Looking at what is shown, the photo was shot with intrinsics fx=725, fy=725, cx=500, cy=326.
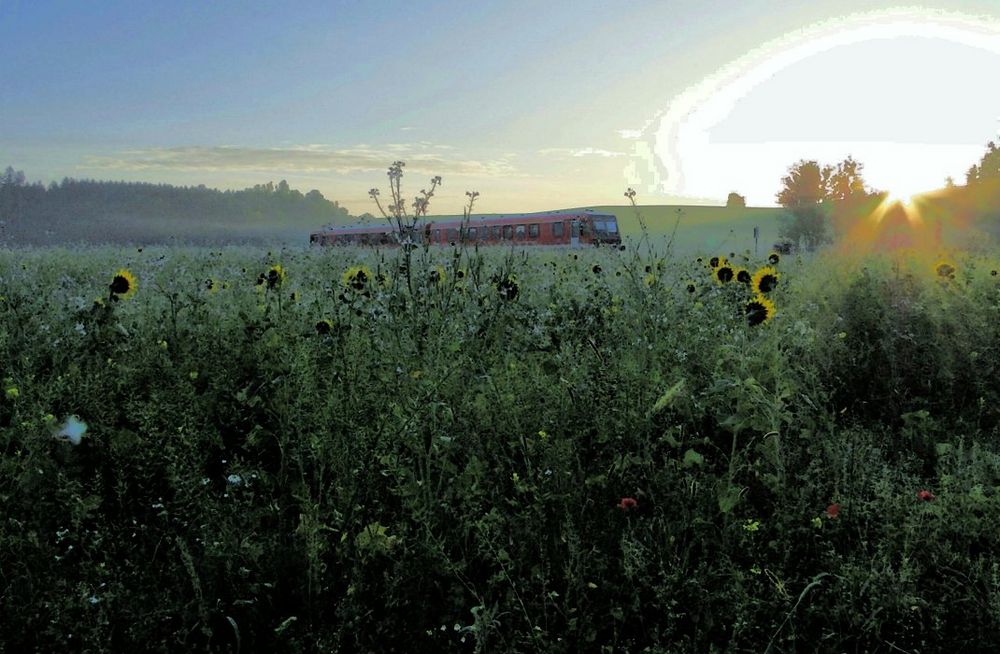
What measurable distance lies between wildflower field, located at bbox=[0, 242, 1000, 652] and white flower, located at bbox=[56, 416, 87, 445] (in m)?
0.02

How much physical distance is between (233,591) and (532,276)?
19.6 feet

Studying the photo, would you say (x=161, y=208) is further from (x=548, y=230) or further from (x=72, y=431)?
(x=72, y=431)

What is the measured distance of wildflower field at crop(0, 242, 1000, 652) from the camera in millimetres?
2432

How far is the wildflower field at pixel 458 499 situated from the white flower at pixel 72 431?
0.02 metres

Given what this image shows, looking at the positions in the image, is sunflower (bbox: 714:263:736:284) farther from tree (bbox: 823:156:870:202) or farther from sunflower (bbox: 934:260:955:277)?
tree (bbox: 823:156:870:202)

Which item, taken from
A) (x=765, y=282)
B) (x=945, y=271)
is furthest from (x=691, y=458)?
(x=945, y=271)

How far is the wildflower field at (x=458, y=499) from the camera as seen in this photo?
7.98 feet

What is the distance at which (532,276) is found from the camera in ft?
26.9

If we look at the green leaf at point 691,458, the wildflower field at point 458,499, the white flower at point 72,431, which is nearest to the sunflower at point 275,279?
the wildflower field at point 458,499

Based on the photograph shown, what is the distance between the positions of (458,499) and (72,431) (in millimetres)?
1763

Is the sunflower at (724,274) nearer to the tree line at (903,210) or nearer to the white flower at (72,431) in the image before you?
the white flower at (72,431)

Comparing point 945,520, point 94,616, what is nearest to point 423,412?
point 94,616

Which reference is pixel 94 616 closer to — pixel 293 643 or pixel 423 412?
pixel 293 643

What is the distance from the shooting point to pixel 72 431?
3.24 metres
